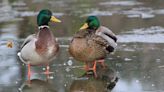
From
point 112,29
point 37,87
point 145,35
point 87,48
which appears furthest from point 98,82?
point 112,29

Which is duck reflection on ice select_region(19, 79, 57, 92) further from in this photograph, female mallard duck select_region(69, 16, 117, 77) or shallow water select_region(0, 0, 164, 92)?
female mallard duck select_region(69, 16, 117, 77)

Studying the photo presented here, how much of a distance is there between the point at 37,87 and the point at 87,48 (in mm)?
1142

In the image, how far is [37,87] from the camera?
7.88 meters

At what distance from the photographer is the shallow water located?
809cm

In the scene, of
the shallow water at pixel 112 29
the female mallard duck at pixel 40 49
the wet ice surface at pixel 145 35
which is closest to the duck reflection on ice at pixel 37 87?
the shallow water at pixel 112 29

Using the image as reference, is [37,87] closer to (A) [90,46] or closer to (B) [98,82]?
(B) [98,82]

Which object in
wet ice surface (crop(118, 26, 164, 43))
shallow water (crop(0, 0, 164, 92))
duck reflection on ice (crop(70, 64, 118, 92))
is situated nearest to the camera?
duck reflection on ice (crop(70, 64, 118, 92))

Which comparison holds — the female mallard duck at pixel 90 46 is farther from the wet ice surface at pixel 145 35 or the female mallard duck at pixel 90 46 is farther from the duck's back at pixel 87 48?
the wet ice surface at pixel 145 35

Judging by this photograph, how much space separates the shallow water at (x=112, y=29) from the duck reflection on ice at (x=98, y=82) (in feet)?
0.35

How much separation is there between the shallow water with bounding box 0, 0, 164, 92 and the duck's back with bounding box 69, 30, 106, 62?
0.96 ft

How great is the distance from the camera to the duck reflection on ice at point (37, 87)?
7711 mm

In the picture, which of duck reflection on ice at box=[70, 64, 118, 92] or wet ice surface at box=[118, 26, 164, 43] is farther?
wet ice surface at box=[118, 26, 164, 43]

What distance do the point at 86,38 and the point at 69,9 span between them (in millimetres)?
8028

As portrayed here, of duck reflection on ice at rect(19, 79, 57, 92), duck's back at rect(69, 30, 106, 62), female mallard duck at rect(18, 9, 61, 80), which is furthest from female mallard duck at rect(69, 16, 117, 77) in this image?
duck reflection on ice at rect(19, 79, 57, 92)
